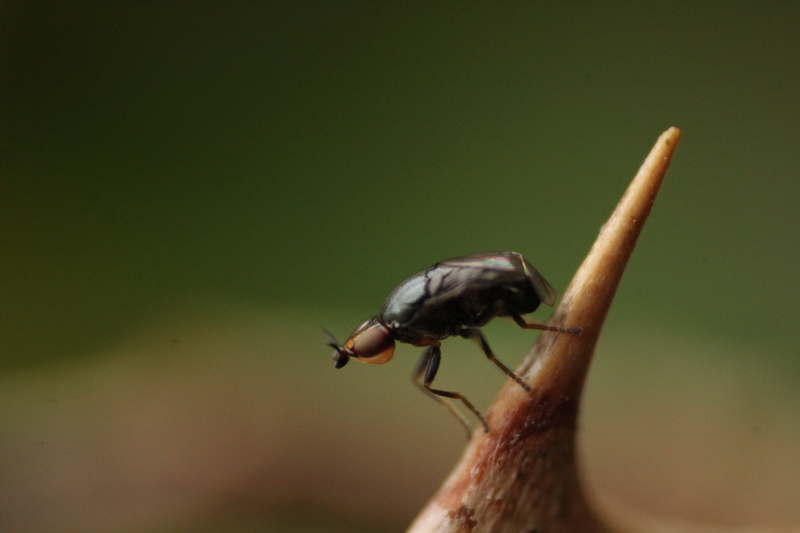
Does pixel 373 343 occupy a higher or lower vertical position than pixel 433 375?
higher

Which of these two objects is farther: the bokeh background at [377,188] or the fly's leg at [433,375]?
the bokeh background at [377,188]

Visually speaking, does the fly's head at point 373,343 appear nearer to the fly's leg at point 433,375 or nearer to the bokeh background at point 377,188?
the fly's leg at point 433,375

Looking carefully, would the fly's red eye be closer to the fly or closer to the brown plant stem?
the fly

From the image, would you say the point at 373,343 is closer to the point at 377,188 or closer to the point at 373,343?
the point at 373,343

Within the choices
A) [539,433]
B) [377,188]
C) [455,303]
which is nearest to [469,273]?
[455,303]

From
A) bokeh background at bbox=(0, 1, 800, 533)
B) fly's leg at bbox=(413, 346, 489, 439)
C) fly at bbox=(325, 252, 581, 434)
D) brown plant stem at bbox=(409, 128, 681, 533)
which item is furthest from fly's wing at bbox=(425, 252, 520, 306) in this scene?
bokeh background at bbox=(0, 1, 800, 533)

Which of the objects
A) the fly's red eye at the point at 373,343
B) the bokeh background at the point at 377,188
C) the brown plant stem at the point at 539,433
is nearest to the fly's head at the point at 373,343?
the fly's red eye at the point at 373,343
